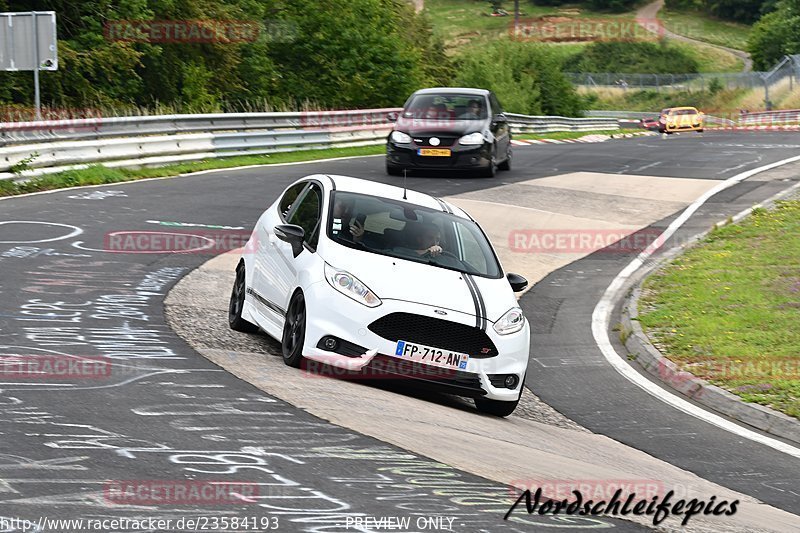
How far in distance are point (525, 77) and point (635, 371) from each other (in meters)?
56.5

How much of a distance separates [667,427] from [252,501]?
4968 mm

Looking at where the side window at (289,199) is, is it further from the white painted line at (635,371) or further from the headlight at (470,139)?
the headlight at (470,139)

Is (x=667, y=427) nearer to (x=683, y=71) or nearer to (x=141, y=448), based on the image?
(x=141, y=448)

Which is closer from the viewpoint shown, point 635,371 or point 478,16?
point 635,371

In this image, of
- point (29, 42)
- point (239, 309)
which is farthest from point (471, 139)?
point (239, 309)

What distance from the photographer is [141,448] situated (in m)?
6.64

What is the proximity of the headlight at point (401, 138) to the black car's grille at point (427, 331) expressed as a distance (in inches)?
647

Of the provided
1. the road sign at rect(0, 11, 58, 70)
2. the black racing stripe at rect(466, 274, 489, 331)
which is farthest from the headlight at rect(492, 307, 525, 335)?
the road sign at rect(0, 11, 58, 70)

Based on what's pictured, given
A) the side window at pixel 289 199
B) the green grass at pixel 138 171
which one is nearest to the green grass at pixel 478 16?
the green grass at pixel 138 171

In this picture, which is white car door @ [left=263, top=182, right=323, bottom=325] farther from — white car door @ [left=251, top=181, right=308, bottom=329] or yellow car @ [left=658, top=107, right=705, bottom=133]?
yellow car @ [left=658, top=107, right=705, bottom=133]

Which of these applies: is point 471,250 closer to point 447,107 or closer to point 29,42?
point 447,107

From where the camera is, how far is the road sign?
23.4 meters

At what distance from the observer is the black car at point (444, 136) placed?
25406 mm

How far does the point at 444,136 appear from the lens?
1001 inches
